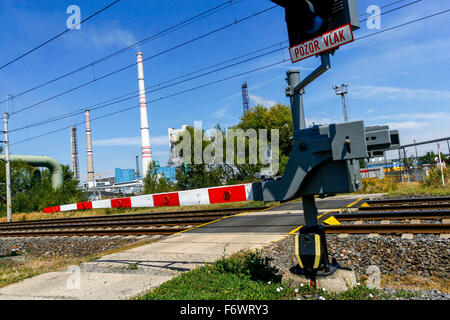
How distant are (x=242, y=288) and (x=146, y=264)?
8.94ft

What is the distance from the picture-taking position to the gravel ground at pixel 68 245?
8984mm

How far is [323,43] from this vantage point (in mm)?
2877

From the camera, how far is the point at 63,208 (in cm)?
2336

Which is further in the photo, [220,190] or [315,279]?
[220,190]

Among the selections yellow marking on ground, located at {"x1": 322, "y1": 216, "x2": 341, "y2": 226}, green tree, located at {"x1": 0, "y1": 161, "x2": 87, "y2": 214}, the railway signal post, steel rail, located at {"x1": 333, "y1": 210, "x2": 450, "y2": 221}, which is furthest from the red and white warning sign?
green tree, located at {"x1": 0, "y1": 161, "x2": 87, "y2": 214}

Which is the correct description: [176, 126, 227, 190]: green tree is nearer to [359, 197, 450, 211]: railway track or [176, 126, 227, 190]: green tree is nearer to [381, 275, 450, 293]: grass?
[359, 197, 450, 211]: railway track

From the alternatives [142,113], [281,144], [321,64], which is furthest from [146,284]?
[142,113]

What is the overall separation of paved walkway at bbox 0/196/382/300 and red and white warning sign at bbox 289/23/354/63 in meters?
3.54

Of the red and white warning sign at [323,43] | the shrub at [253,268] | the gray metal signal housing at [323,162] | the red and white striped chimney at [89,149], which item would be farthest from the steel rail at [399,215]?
the red and white striped chimney at [89,149]

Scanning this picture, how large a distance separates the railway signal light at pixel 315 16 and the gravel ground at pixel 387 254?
3417 millimetres

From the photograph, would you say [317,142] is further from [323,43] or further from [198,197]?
[198,197]
